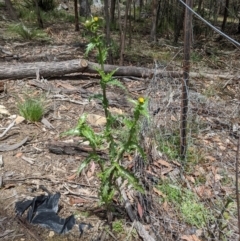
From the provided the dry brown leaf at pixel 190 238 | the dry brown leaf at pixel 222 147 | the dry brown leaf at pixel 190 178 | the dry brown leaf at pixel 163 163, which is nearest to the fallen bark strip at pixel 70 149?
the dry brown leaf at pixel 163 163

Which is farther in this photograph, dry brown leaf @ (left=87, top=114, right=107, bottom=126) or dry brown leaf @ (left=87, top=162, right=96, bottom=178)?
dry brown leaf @ (left=87, top=114, right=107, bottom=126)

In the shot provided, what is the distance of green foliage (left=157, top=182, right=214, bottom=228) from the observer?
2379 millimetres

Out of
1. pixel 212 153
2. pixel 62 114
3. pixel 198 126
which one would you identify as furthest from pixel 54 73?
pixel 212 153

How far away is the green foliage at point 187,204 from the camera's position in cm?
238

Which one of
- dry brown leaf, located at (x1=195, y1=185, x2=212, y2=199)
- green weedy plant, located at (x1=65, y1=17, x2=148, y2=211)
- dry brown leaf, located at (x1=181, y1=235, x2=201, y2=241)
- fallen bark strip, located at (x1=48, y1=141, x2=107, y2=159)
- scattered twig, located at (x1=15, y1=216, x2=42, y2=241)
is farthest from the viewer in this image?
fallen bark strip, located at (x1=48, y1=141, x2=107, y2=159)

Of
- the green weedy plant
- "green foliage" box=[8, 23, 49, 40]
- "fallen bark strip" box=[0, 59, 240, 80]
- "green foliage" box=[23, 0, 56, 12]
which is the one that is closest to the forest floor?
"fallen bark strip" box=[0, 59, 240, 80]

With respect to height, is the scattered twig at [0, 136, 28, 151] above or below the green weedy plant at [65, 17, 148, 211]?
below

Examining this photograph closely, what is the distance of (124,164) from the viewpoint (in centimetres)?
285

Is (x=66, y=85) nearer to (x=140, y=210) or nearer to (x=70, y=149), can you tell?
(x=70, y=149)

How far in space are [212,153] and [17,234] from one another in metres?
1.98

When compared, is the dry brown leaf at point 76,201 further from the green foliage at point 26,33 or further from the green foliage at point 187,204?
the green foliage at point 26,33

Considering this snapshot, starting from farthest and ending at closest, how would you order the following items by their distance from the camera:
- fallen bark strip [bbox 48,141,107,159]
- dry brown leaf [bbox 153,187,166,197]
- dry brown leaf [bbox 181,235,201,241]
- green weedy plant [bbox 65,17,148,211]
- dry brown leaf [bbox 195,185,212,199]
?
fallen bark strip [bbox 48,141,107,159] → dry brown leaf [bbox 195,185,212,199] → dry brown leaf [bbox 153,187,166,197] → dry brown leaf [bbox 181,235,201,241] → green weedy plant [bbox 65,17,148,211]

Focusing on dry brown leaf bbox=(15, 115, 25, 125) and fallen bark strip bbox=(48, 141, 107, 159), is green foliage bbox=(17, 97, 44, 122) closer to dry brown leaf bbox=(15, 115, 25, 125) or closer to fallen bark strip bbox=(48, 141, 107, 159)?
dry brown leaf bbox=(15, 115, 25, 125)

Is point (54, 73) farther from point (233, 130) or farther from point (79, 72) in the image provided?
point (233, 130)
